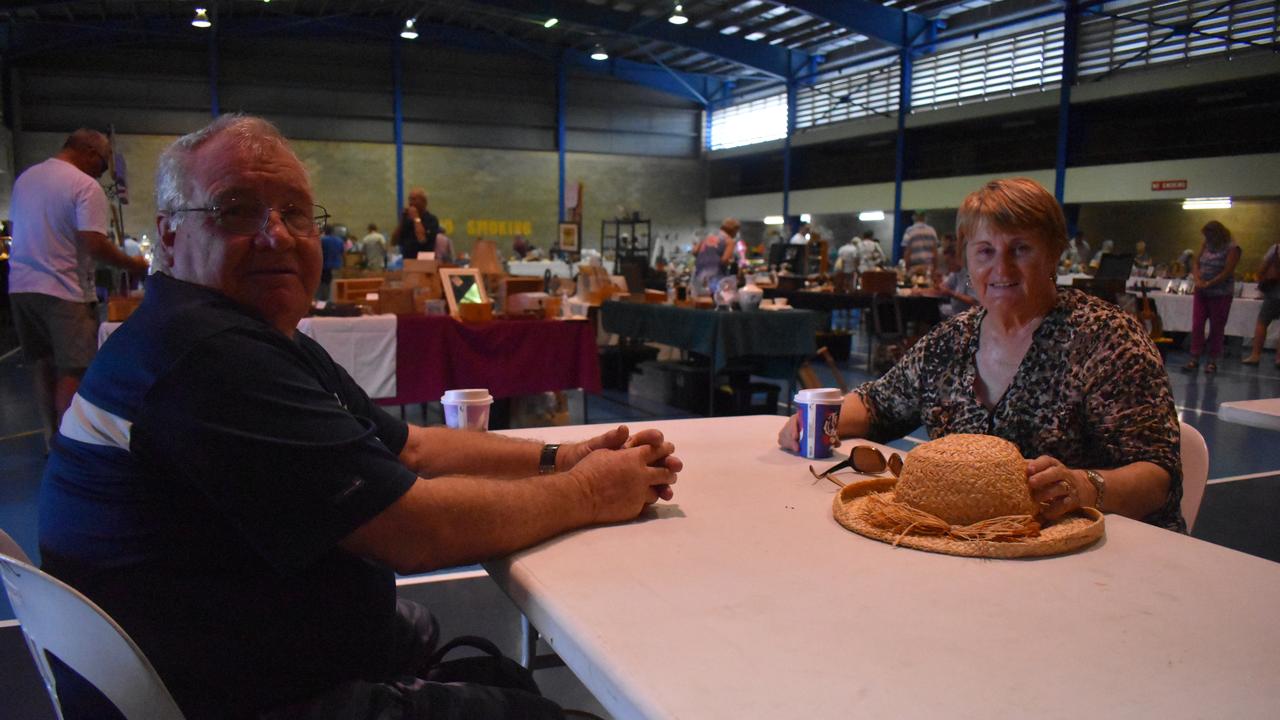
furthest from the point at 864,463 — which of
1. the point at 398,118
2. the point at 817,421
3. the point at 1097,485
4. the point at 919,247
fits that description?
the point at 398,118

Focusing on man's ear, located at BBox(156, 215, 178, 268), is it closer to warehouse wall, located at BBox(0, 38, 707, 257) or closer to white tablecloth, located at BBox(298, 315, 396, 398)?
white tablecloth, located at BBox(298, 315, 396, 398)

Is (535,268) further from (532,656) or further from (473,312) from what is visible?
(532,656)

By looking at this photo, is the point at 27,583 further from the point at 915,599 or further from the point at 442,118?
the point at 442,118

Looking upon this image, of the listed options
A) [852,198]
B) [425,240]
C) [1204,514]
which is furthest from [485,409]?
[852,198]

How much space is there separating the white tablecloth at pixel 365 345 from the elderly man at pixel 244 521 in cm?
336

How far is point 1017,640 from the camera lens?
0.90 meters

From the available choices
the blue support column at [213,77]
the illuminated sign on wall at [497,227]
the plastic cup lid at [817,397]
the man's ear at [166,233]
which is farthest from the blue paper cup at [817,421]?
the illuminated sign on wall at [497,227]

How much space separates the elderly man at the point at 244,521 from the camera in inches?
37.8

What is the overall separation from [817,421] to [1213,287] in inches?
356

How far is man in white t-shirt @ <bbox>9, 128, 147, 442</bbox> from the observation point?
4.05 meters

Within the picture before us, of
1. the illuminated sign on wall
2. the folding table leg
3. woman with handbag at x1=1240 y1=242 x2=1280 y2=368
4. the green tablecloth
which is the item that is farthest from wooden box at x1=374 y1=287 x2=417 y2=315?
the illuminated sign on wall

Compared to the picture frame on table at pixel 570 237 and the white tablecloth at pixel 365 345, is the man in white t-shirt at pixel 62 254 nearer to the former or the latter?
the white tablecloth at pixel 365 345

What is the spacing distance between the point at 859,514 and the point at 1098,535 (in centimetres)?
34

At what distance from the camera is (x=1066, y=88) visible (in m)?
12.7
